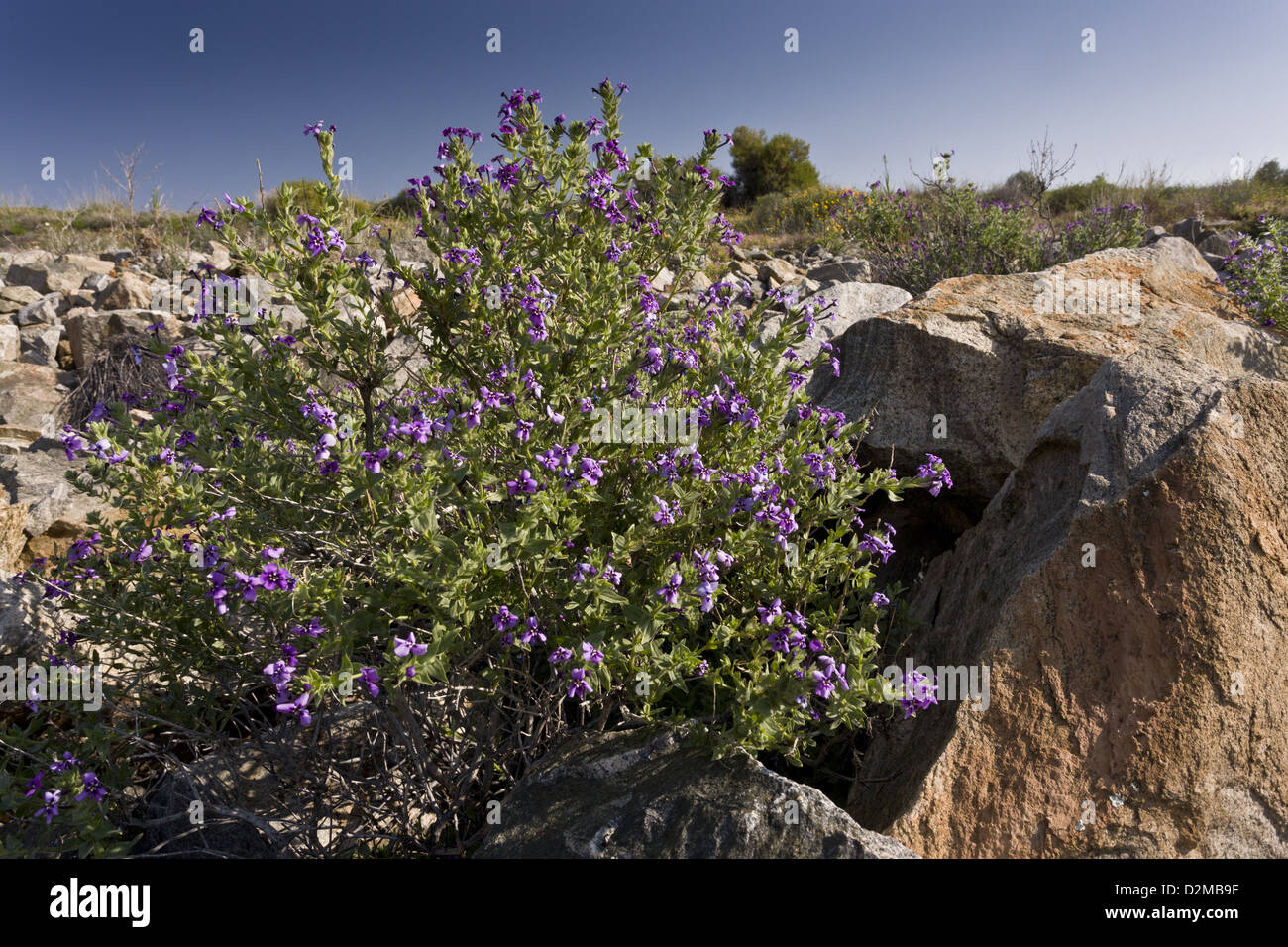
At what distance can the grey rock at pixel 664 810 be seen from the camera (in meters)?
2.33

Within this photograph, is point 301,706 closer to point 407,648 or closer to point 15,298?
point 407,648

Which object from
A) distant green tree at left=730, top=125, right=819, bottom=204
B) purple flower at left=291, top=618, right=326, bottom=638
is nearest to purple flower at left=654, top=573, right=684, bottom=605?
purple flower at left=291, top=618, right=326, bottom=638

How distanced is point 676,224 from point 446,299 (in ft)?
3.83

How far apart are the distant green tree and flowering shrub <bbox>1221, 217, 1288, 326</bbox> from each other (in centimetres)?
2399

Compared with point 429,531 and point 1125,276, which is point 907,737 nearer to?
point 429,531

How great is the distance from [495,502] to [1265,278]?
6.12 metres

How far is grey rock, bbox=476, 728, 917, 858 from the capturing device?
2332 mm

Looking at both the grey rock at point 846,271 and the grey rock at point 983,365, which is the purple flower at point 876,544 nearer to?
the grey rock at point 983,365

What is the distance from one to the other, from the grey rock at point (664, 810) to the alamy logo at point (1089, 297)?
3882 millimetres


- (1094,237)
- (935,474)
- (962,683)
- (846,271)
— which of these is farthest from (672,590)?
(1094,237)

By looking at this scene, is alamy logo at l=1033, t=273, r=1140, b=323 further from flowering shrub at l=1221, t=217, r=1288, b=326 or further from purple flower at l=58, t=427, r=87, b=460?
purple flower at l=58, t=427, r=87, b=460

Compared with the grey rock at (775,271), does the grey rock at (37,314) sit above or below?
below

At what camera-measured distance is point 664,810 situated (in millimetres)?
2500

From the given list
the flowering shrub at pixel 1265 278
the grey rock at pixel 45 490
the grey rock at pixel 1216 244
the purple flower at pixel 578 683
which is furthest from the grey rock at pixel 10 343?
the grey rock at pixel 1216 244
